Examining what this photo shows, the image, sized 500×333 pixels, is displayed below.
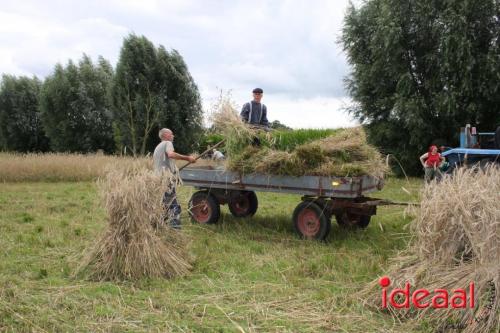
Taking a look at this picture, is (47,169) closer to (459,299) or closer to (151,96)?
(151,96)

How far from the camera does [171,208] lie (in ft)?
19.5

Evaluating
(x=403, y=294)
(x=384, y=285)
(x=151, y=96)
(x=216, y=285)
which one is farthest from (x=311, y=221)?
(x=151, y=96)

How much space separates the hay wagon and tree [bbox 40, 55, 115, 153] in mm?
19353

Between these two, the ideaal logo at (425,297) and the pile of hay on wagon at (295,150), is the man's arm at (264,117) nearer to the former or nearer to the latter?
the pile of hay on wagon at (295,150)

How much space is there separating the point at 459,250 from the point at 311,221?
9.83 feet

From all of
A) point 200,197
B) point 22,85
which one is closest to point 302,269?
point 200,197

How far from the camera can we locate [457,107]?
14398 mm

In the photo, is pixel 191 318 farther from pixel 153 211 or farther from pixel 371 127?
pixel 371 127

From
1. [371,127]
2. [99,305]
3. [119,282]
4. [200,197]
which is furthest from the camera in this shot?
[371,127]

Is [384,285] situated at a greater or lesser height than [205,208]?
lesser

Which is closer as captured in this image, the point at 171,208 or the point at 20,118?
the point at 171,208

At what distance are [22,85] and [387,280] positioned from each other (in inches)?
1238

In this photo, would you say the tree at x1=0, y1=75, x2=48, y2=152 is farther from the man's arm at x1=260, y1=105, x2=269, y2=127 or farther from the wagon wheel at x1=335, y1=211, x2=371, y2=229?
the wagon wheel at x1=335, y1=211, x2=371, y2=229

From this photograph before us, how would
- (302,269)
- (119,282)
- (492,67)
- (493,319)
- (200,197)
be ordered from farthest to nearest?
(492,67) < (200,197) < (302,269) < (119,282) < (493,319)
